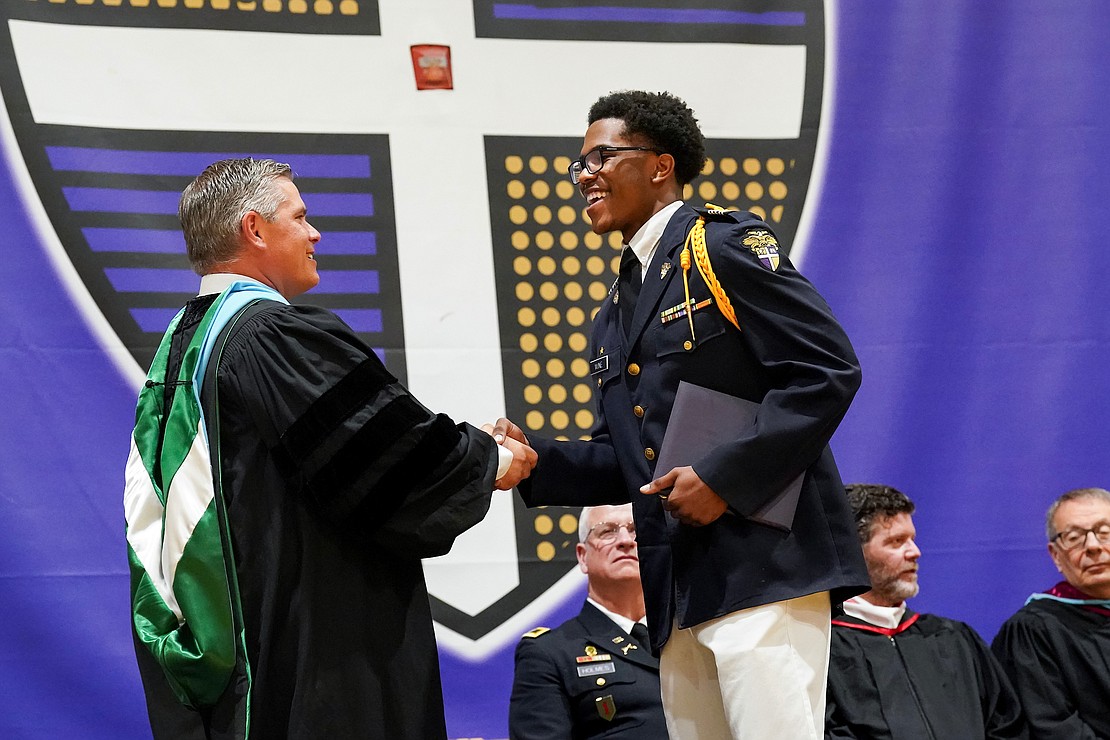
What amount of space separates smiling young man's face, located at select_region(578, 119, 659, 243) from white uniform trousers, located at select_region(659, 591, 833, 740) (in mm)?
906

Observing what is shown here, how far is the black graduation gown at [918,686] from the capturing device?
357 centimetres

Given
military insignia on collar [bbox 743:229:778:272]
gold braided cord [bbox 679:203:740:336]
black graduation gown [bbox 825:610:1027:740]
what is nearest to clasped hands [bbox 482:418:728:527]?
gold braided cord [bbox 679:203:740:336]

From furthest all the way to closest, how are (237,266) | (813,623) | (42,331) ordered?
(42,331)
(237,266)
(813,623)

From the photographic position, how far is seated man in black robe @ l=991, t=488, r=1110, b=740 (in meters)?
3.67

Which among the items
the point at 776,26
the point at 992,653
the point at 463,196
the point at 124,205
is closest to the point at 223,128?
the point at 124,205

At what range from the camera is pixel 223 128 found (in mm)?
3996

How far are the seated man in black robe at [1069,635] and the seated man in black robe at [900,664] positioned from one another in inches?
3.4

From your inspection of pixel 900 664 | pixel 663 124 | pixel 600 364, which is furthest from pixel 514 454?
pixel 900 664

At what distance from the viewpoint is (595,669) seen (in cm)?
356

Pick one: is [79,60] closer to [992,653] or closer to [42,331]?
[42,331]

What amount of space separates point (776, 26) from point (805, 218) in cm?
70

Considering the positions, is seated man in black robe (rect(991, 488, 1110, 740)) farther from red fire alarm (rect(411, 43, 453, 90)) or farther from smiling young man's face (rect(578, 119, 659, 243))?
red fire alarm (rect(411, 43, 453, 90))

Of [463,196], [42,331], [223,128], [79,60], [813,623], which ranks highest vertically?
[79,60]

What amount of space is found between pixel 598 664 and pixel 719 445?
4.80 feet
